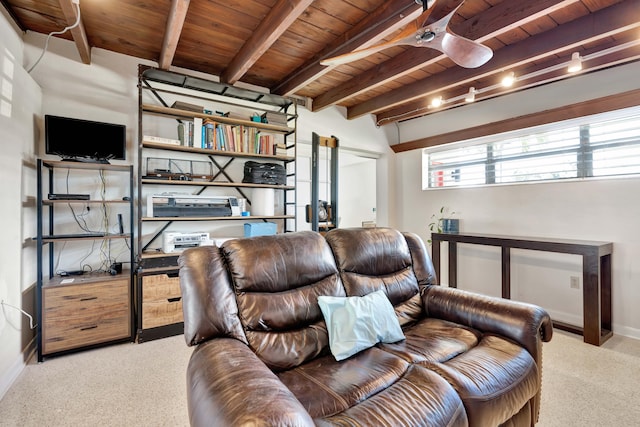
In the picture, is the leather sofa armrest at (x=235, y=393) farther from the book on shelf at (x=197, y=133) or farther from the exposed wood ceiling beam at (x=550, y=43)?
the exposed wood ceiling beam at (x=550, y=43)

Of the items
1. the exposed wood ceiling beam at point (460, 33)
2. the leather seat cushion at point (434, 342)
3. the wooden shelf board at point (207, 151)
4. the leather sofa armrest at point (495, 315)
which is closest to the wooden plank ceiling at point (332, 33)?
the exposed wood ceiling beam at point (460, 33)

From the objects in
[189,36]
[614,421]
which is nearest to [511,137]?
[614,421]

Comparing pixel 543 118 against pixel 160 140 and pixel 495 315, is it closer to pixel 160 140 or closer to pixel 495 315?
pixel 495 315

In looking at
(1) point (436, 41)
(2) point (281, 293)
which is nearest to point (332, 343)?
(2) point (281, 293)

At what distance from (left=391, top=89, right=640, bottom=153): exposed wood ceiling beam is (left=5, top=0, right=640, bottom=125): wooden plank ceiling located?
34 cm

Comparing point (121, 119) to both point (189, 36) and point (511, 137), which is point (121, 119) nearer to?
point (189, 36)

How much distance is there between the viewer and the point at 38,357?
236 centimetres

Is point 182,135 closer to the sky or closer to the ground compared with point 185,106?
closer to the ground

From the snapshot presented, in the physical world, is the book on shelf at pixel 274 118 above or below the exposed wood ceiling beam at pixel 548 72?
below

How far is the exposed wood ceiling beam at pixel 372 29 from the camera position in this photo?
6.93 feet

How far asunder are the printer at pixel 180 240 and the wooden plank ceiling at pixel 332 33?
166 centimetres

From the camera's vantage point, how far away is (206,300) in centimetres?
143

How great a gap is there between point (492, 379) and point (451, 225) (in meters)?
3.01

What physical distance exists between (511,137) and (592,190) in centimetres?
108
